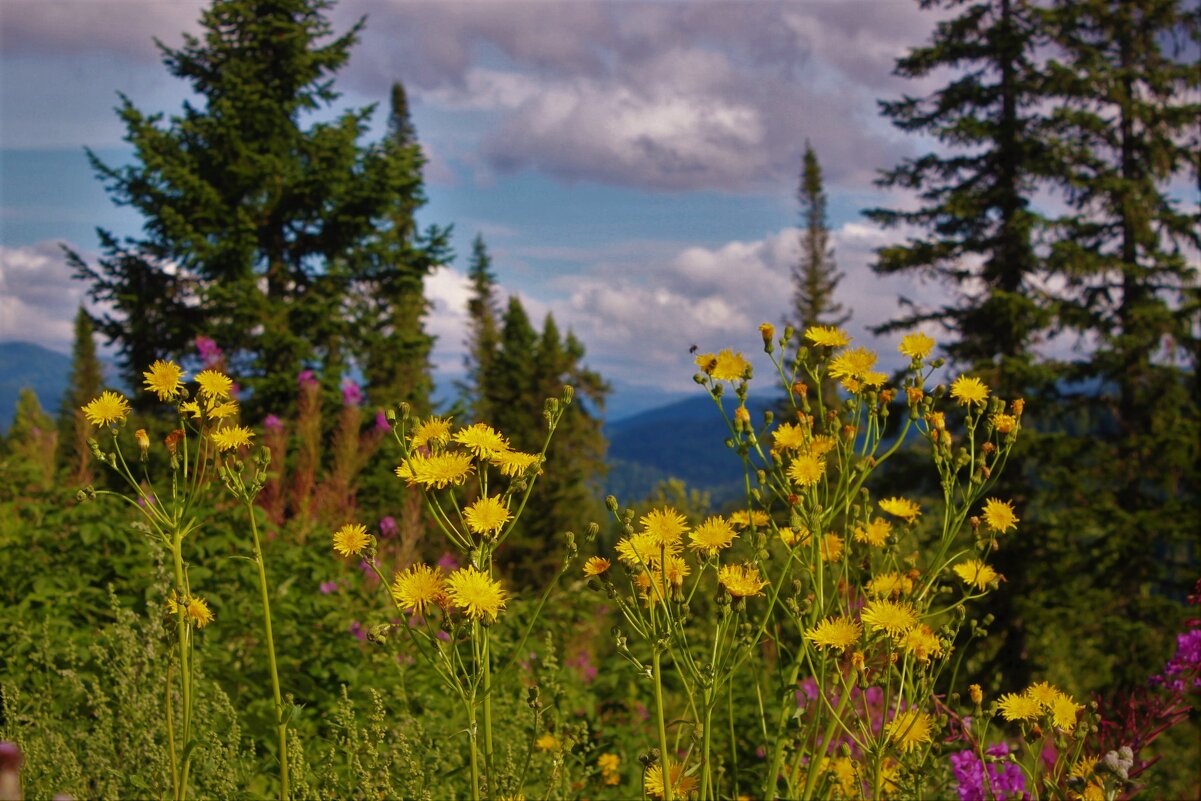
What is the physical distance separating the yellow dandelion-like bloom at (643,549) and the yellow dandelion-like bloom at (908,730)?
0.55m

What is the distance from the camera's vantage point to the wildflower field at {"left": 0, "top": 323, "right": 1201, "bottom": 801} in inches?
58.7

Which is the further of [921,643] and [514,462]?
[921,643]

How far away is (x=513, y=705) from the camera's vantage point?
2971 mm

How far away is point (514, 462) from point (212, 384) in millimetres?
599

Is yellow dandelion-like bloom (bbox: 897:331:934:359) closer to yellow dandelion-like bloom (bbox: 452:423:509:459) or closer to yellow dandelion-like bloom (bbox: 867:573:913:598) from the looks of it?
yellow dandelion-like bloom (bbox: 867:573:913:598)

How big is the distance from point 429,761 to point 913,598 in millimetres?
1387

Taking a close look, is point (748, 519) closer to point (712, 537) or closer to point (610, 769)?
point (712, 537)

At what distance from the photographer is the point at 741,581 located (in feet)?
5.03

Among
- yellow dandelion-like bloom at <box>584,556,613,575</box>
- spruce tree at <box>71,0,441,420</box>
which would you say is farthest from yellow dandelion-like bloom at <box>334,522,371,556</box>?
spruce tree at <box>71,0,441,420</box>

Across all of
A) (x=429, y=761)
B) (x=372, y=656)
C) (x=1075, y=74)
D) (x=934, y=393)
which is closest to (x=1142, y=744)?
(x=934, y=393)

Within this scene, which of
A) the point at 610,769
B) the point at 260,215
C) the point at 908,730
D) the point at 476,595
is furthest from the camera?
the point at 260,215

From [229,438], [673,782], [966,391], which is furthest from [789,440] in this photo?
[229,438]

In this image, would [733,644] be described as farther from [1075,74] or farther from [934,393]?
[1075,74]

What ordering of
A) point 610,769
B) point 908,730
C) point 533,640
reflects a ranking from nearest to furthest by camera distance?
point 908,730 < point 610,769 < point 533,640
